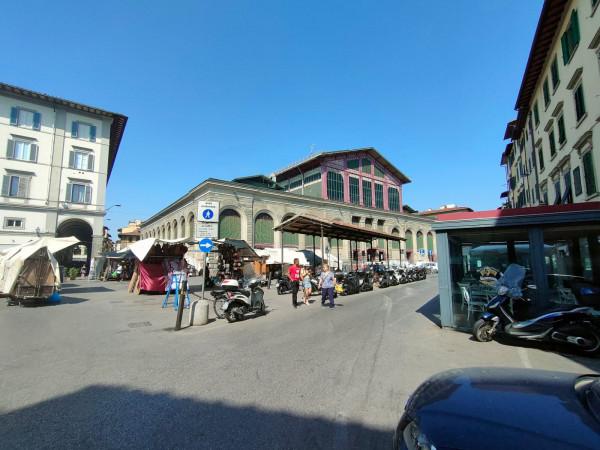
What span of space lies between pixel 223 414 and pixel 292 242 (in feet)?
112

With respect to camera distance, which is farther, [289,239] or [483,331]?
[289,239]

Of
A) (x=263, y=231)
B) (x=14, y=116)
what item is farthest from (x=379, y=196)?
(x=14, y=116)

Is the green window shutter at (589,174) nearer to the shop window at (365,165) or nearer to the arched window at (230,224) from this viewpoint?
the arched window at (230,224)

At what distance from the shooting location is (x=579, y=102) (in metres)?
14.8

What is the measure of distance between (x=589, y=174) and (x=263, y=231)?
2669cm

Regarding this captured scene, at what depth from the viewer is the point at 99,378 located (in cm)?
477

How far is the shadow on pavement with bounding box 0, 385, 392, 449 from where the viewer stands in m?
3.01

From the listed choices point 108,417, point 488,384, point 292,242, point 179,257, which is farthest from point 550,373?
point 292,242

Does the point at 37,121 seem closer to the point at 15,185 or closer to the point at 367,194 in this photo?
the point at 15,185

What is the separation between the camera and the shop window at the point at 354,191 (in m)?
48.1

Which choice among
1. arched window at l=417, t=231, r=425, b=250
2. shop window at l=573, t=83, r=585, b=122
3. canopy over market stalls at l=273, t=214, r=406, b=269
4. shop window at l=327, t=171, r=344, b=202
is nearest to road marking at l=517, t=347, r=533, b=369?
canopy over market stalls at l=273, t=214, r=406, b=269

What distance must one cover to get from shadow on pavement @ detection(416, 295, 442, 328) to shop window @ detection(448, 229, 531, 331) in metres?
0.79

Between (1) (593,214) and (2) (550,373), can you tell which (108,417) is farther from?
(1) (593,214)

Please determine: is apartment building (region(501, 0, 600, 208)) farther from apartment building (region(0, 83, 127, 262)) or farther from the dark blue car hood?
apartment building (region(0, 83, 127, 262))
